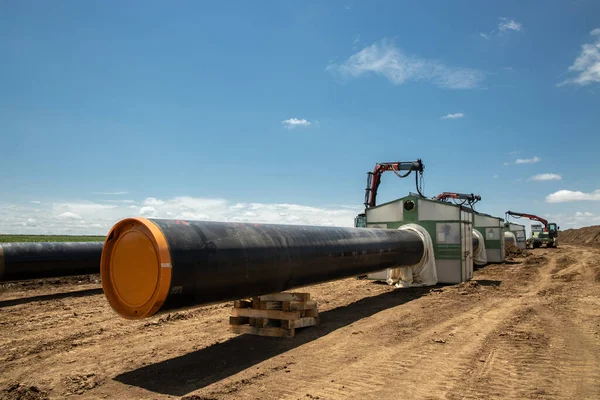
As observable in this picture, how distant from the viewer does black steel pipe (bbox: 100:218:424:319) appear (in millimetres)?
4988

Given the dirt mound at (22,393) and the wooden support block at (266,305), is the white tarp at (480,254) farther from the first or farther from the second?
the dirt mound at (22,393)

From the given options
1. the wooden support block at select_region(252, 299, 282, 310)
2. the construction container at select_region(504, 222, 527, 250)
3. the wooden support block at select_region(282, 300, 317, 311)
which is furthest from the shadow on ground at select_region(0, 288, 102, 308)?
the construction container at select_region(504, 222, 527, 250)

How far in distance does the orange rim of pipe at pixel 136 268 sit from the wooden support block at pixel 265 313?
2448 millimetres

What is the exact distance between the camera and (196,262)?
5.20 meters

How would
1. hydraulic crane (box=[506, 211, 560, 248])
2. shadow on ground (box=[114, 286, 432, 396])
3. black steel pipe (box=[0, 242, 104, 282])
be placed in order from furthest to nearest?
1. hydraulic crane (box=[506, 211, 560, 248])
2. black steel pipe (box=[0, 242, 104, 282])
3. shadow on ground (box=[114, 286, 432, 396])

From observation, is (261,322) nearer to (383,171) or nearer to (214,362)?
(214,362)

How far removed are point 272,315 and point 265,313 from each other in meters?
0.13

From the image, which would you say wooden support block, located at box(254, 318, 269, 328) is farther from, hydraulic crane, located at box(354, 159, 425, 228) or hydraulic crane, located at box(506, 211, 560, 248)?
hydraulic crane, located at box(506, 211, 560, 248)

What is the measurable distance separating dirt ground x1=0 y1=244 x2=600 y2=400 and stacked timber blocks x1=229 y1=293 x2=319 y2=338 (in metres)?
0.19

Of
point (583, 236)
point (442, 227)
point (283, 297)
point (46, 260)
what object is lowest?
point (283, 297)

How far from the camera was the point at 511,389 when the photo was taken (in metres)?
4.69

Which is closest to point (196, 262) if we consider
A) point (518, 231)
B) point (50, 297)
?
point (50, 297)

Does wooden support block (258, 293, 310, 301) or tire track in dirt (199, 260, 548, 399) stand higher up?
wooden support block (258, 293, 310, 301)

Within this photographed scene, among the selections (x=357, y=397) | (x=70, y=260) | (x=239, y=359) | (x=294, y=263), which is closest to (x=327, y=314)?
(x=294, y=263)
